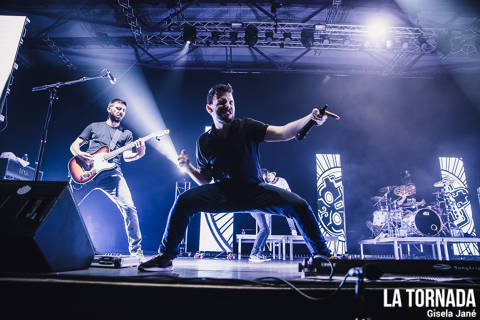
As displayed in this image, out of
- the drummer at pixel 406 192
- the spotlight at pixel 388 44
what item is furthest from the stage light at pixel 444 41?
the drummer at pixel 406 192

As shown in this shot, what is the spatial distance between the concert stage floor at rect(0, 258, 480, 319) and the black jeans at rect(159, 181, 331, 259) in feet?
2.49

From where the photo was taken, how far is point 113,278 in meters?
1.16

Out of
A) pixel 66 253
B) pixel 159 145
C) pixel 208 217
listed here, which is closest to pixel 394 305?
pixel 66 253

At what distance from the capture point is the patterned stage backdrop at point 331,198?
313 inches

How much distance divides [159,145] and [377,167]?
6.87 meters

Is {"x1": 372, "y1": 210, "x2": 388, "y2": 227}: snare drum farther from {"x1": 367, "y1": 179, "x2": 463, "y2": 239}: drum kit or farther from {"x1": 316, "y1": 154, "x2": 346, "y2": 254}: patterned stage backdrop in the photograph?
{"x1": 316, "y1": 154, "x2": 346, "y2": 254}: patterned stage backdrop

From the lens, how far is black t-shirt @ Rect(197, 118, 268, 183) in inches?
86.4

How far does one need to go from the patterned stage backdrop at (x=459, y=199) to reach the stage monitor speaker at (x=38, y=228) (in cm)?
911

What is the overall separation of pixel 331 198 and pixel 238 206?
6844mm

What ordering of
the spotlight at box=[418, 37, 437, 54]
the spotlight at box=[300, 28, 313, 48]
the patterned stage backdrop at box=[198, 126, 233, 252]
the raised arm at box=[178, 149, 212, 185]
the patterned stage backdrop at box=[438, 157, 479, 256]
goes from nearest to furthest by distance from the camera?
the raised arm at box=[178, 149, 212, 185], the spotlight at box=[300, 28, 313, 48], the spotlight at box=[418, 37, 437, 54], the patterned stage backdrop at box=[198, 126, 233, 252], the patterned stage backdrop at box=[438, 157, 479, 256]

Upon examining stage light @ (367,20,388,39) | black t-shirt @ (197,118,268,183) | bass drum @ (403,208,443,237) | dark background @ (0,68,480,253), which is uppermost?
stage light @ (367,20,388,39)

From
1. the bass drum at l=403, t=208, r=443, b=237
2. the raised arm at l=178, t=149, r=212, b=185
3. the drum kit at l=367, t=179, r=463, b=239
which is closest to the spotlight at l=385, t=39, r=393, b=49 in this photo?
the drum kit at l=367, t=179, r=463, b=239

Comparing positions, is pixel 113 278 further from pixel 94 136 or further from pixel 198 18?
pixel 198 18

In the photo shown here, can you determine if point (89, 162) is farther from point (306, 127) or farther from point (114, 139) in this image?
point (306, 127)
